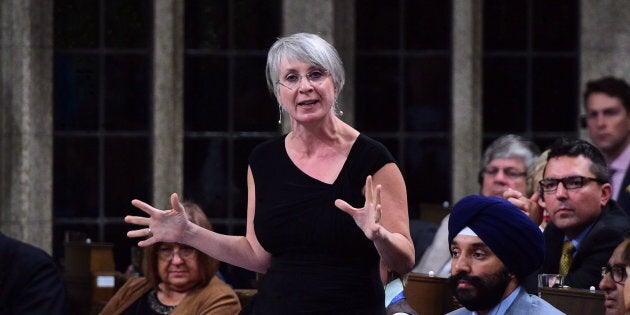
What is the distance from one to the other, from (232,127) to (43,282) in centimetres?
445

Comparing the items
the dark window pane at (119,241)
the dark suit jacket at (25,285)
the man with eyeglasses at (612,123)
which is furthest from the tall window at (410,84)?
the dark suit jacket at (25,285)

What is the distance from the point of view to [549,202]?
660 cm

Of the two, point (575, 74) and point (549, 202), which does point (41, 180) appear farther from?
point (549, 202)

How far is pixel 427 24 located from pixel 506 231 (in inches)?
212

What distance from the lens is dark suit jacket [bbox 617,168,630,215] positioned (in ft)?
23.9

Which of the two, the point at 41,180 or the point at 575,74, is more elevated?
the point at 575,74

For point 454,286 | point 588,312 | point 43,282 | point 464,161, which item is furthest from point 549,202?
point 464,161

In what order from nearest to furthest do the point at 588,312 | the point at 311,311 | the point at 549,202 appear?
the point at 311,311 < the point at 588,312 < the point at 549,202

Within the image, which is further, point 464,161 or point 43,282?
point 464,161

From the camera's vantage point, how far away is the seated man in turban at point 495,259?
16.7 ft

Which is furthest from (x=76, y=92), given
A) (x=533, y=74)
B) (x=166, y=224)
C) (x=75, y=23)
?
(x=166, y=224)

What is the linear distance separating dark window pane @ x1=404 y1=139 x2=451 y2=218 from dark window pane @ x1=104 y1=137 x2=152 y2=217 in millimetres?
1626

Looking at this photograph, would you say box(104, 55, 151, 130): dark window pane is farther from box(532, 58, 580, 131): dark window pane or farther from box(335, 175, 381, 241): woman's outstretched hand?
box(335, 175, 381, 241): woman's outstretched hand

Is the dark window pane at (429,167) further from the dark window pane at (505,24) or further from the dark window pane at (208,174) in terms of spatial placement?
the dark window pane at (208,174)
